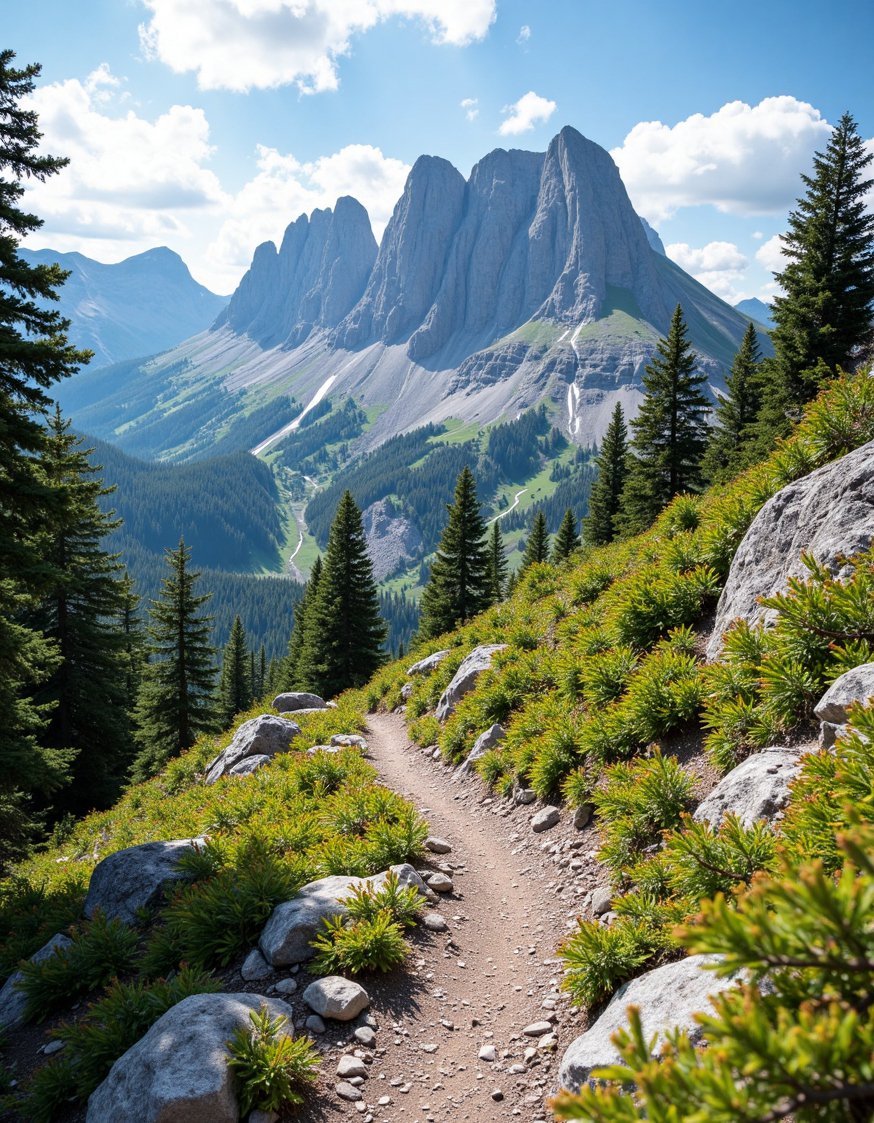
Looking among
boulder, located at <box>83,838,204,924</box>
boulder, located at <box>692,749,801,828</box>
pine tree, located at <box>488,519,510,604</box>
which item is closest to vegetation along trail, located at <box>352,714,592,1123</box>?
boulder, located at <box>692,749,801,828</box>

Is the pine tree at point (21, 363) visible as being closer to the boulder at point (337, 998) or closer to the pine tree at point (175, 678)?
the boulder at point (337, 998)

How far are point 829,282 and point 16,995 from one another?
34.7 m

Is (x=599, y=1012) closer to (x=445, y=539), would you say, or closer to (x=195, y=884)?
(x=195, y=884)

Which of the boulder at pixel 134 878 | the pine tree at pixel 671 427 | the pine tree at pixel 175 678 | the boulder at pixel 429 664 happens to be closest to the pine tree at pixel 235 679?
the pine tree at pixel 175 678

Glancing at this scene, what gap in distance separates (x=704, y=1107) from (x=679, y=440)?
34736mm

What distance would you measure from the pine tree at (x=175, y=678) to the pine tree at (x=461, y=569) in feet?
49.8

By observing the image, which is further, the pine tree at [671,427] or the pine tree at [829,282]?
the pine tree at [671,427]

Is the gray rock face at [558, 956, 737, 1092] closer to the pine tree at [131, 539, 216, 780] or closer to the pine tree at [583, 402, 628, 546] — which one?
the pine tree at [131, 539, 216, 780]

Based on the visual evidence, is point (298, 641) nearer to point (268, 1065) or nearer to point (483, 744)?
point (483, 744)

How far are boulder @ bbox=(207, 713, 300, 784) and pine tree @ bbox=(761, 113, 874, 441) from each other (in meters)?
23.1

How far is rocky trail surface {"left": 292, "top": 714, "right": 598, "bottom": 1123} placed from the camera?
548cm

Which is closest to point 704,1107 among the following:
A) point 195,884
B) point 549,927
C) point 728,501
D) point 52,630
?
point 549,927

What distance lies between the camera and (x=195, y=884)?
343 inches

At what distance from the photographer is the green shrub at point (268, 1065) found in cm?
521
